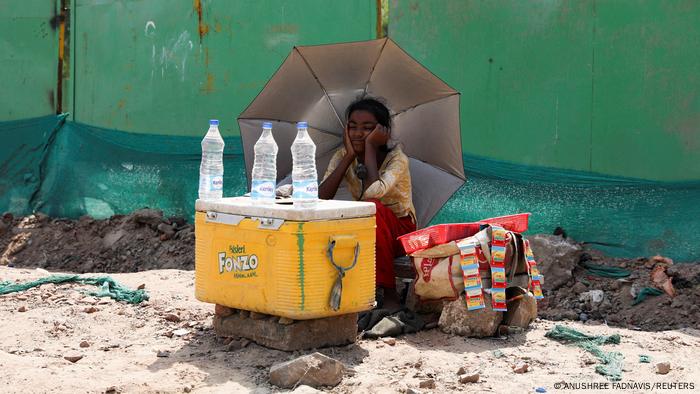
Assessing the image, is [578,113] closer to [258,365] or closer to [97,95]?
[258,365]

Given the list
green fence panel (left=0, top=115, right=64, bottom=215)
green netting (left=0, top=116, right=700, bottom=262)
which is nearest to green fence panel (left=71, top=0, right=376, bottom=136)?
green netting (left=0, top=116, right=700, bottom=262)

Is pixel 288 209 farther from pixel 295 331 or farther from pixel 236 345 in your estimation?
pixel 236 345

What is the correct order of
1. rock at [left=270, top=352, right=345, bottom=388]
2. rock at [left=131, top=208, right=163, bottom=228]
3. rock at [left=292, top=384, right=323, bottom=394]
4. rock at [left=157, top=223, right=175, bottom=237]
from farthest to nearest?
rock at [left=131, top=208, right=163, bottom=228], rock at [left=157, top=223, right=175, bottom=237], rock at [left=270, top=352, right=345, bottom=388], rock at [left=292, top=384, right=323, bottom=394]

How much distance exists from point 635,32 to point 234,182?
3.71 m

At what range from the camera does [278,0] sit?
7922 millimetres

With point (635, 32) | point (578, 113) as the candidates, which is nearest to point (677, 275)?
point (578, 113)

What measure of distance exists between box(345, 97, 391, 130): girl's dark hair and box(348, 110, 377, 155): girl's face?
1.1 inches

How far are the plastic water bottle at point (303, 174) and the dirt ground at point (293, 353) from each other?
2.64 ft

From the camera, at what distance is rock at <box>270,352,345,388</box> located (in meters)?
3.97

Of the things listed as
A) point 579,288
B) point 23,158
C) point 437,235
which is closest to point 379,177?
point 437,235

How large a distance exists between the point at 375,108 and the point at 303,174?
1491mm

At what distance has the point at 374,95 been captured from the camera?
5844 millimetres

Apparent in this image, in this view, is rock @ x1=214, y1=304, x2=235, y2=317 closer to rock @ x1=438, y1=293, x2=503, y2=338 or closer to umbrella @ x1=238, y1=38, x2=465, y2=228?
rock @ x1=438, y1=293, x2=503, y2=338

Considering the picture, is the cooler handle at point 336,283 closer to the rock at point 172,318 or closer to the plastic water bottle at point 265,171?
the plastic water bottle at point 265,171
